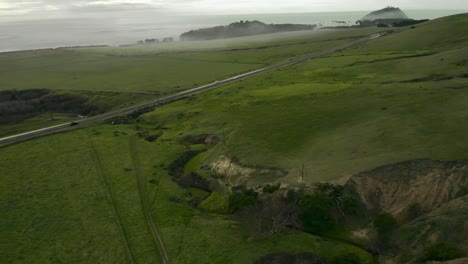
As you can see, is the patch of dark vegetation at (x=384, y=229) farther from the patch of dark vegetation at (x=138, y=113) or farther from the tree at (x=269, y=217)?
the patch of dark vegetation at (x=138, y=113)

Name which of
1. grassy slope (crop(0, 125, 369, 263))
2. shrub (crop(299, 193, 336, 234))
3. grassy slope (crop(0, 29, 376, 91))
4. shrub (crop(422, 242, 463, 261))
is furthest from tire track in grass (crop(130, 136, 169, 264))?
grassy slope (crop(0, 29, 376, 91))

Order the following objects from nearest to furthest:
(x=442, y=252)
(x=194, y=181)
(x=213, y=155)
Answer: (x=442, y=252), (x=194, y=181), (x=213, y=155)

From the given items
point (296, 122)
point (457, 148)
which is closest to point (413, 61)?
point (296, 122)

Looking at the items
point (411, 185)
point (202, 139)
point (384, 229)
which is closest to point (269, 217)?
point (384, 229)

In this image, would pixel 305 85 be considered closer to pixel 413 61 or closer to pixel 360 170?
pixel 413 61

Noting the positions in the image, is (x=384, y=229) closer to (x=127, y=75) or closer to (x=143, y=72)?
(x=127, y=75)
